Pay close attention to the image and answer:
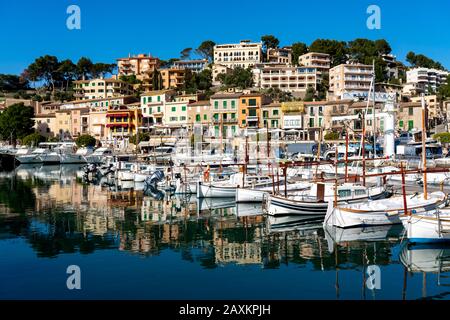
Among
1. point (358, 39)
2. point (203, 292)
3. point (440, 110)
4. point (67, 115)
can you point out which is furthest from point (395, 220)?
point (358, 39)

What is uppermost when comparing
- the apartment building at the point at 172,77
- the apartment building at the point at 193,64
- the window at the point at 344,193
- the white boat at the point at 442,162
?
the apartment building at the point at 193,64

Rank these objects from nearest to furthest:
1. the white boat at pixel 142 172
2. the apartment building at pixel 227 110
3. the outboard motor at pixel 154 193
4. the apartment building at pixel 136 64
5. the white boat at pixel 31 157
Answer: the outboard motor at pixel 154 193
the white boat at pixel 142 172
the apartment building at pixel 227 110
the white boat at pixel 31 157
the apartment building at pixel 136 64

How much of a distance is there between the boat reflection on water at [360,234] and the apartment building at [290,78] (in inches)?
3224

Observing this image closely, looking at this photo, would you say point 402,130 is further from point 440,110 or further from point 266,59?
point 266,59

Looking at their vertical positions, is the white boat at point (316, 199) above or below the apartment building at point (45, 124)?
below

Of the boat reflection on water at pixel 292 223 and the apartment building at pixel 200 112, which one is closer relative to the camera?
the boat reflection on water at pixel 292 223

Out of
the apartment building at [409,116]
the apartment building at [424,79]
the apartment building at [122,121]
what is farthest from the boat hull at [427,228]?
the apartment building at [424,79]

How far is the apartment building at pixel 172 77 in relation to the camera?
12256 cm

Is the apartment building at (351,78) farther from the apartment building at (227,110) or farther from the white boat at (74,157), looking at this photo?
the white boat at (74,157)

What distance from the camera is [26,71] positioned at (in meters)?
140

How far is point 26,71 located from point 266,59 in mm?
63868

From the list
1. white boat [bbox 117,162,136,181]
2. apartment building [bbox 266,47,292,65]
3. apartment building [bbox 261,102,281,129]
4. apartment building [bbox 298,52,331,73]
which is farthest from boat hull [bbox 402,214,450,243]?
apartment building [bbox 266,47,292,65]

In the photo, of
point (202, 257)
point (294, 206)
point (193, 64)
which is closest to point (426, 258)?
point (202, 257)

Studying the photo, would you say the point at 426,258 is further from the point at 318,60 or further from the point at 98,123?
the point at 318,60
